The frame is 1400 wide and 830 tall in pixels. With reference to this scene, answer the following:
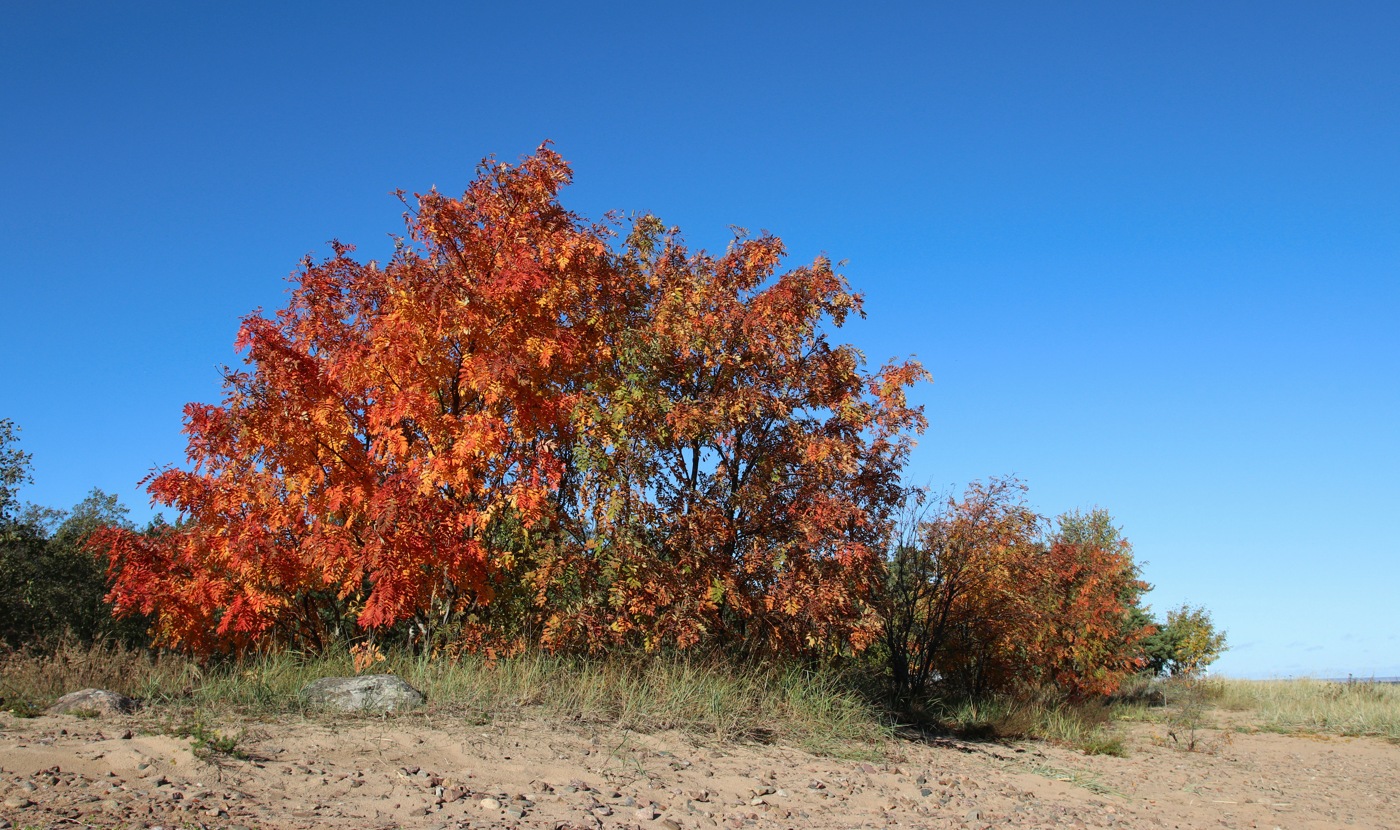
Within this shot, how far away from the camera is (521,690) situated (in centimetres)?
869

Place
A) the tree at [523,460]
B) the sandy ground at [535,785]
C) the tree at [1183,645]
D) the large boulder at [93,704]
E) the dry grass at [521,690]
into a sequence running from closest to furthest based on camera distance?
1. the sandy ground at [535,785]
2. the large boulder at [93,704]
3. the dry grass at [521,690]
4. the tree at [523,460]
5. the tree at [1183,645]

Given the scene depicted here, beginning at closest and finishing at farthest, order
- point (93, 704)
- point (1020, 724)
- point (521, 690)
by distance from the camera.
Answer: point (93, 704), point (521, 690), point (1020, 724)

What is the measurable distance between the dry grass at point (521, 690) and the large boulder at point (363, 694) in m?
→ 0.17

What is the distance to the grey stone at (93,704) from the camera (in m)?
6.96

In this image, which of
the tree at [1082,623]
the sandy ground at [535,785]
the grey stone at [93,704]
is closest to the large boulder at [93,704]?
the grey stone at [93,704]

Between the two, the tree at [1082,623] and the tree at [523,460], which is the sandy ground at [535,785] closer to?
the tree at [523,460]

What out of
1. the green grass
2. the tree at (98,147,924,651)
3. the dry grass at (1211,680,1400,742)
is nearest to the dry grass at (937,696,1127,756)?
the green grass

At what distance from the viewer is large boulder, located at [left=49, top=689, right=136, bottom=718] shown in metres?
6.93

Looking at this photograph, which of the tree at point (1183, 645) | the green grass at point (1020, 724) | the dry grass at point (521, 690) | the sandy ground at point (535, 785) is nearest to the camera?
the sandy ground at point (535, 785)

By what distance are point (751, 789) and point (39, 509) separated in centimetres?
2444

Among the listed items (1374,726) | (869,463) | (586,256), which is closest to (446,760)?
(586,256)

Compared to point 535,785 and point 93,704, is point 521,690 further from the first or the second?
point 93,704

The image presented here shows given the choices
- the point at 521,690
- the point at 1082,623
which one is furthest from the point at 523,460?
the point at 1082,623

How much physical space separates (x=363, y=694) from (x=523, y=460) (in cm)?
318
